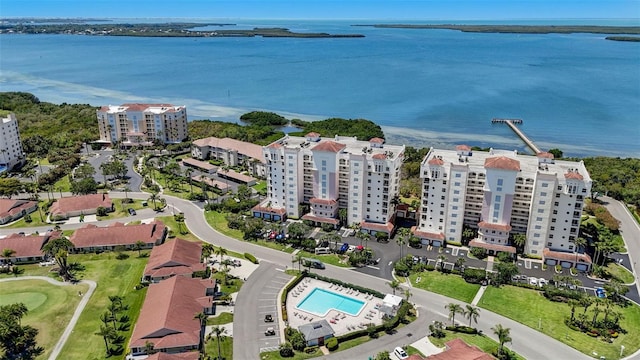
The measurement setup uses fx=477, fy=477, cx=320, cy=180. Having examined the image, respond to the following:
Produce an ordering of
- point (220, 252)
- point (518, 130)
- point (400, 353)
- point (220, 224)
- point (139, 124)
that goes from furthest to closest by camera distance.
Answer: point (518, 130), point (139, 124), point (220, 224), point (220, 252), point (400, 353)

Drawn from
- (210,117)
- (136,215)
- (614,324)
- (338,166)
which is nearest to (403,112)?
(210,117)

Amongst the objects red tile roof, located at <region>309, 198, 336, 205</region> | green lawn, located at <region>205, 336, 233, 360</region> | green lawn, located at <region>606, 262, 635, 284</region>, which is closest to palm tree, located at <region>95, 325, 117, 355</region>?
green lawn, located at <region>205, 336, 233, 360</region>

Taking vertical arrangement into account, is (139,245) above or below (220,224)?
above

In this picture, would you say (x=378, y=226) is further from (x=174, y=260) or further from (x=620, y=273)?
(x=620, y=273)

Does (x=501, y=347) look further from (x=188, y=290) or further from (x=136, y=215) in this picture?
(x=136, y=215)

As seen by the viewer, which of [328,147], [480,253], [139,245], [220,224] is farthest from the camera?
[220,224]

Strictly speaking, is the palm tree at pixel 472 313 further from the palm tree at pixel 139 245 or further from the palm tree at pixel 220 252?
the palm tree at pixel 139 245

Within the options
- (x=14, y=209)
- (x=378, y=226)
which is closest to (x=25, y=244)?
(x=14, y=209)
